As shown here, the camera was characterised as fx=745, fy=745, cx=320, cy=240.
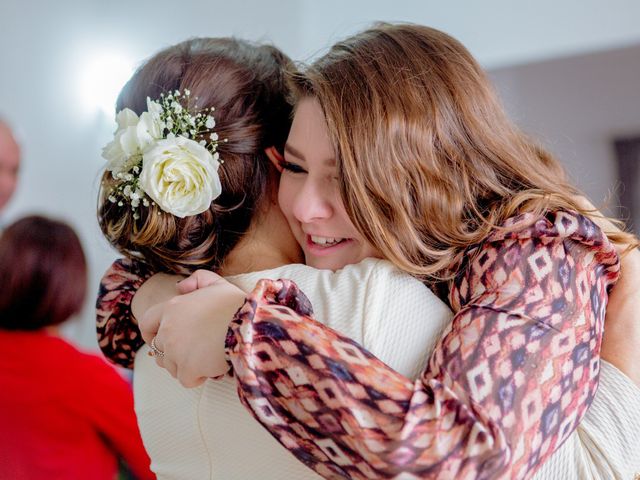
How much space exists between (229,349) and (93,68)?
2.93m

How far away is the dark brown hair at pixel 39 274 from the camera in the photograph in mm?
1974

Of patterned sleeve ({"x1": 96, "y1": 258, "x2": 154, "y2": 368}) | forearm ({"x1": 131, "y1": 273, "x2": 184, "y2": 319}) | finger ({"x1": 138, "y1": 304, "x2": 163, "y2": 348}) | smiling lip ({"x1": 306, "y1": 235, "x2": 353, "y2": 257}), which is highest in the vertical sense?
smiling lip ({"x1": 306, "y1": 235, "x2": 353, "y2": 257})

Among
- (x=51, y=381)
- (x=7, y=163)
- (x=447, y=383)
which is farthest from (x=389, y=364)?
(x=7, y=163)

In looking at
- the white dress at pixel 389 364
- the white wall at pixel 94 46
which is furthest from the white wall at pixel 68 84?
the white dress at pixel 389 364

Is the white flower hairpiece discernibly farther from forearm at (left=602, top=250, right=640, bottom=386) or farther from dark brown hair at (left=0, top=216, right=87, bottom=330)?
dark brown hair at (left=0, top=216, right=87, bottom=330)

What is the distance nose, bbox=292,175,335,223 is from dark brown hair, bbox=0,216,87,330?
4.03 ft

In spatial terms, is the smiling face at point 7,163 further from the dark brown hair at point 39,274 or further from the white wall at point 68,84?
the dark brown hair at point 39,274

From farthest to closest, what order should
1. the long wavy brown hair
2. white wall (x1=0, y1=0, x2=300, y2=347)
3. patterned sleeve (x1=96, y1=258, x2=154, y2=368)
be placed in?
white wall (x1=0, y1=0, x2=300, y2=347) → patterned sleeve (x1=96, y1=258, x2=154, y2=368) → the long wavy brown hair

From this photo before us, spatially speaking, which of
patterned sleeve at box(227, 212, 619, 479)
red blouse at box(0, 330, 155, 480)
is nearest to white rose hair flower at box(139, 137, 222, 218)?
→ patterned sleeve at box(227, 212, 619, 479)

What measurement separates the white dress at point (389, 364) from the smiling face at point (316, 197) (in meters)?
0.09

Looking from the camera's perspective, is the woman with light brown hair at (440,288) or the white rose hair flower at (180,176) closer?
the woman with light brown hair at (440,288)

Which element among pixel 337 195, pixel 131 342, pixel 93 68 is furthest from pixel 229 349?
pixel 93 68

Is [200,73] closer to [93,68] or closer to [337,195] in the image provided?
[337,195]

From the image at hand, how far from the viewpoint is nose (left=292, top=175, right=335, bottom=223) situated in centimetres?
100
